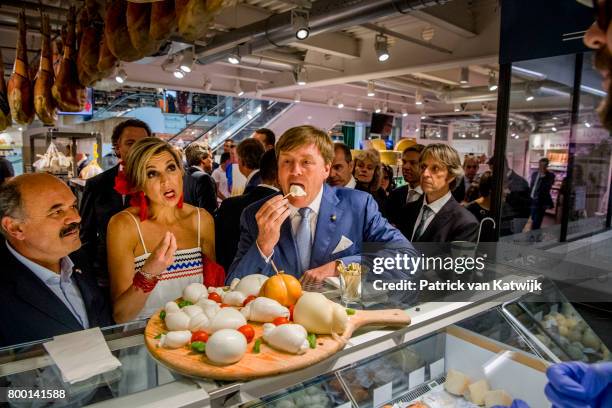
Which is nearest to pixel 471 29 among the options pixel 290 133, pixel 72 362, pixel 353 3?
pixel 353 3

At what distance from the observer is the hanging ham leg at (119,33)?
223cm

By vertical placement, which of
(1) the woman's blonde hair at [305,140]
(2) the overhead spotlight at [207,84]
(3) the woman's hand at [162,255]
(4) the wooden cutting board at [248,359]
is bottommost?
(4) the wooden cutting board at [248,359]

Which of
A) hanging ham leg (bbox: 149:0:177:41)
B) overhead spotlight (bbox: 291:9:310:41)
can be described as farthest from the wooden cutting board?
overhead spotlight (bbox: 291:9:310:41)

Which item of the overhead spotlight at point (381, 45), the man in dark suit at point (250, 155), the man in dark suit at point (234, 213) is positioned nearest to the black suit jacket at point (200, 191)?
the man in dark suit at point (250, 155)

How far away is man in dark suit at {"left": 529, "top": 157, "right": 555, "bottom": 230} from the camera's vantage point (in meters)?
4.62

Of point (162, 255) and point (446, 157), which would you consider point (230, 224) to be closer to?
point (162, 255)

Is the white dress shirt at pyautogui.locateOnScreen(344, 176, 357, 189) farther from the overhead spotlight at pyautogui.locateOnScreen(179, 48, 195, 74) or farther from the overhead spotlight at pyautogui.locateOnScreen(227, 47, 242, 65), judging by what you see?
the overhead spotlight at pyautogui.locateOnScreen(179, 48, 195, 74)

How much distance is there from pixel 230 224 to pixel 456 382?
5.43 ft

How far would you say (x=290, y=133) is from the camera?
2043 mm

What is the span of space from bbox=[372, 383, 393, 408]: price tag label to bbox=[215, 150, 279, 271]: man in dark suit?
1.27 meters

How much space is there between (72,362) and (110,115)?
16.3m

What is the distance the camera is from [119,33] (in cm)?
226

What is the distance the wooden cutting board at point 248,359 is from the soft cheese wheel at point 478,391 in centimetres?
85

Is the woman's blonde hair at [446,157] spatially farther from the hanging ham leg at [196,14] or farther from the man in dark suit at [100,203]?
the man in dark suit at [100,203]
